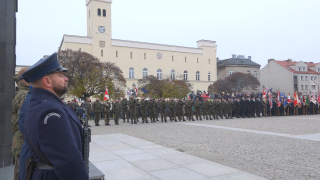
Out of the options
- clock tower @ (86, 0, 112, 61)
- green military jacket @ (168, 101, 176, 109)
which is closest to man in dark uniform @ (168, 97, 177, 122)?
green military jacket @ (168, 101, 176, 109)

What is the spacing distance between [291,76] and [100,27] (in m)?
46.5

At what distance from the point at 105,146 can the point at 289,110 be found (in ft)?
81.7

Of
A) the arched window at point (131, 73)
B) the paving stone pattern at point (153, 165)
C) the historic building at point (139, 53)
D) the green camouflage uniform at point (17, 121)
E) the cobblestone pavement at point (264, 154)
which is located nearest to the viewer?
the green camouflage uniform at point (17, 121)

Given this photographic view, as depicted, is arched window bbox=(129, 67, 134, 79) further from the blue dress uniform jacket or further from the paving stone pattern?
the blue dress uniform jacket

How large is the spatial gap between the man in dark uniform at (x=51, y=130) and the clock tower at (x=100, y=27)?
5337 centimetres

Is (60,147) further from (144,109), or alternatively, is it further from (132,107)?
(144,109)

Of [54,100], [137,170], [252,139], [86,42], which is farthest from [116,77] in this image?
[54,100]

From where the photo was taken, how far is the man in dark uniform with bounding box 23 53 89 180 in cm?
193

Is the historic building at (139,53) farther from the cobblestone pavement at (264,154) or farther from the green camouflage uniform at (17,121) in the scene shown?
the green camouflage uniform at (17,121)

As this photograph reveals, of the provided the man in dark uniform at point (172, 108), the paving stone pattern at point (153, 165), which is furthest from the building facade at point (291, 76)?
the paving stone pattern at point (153, 165)

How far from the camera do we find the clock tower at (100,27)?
54.5 metres

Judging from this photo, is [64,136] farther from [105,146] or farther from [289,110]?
[289,110]

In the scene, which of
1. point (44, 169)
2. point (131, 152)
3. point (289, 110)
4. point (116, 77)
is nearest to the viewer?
point (44, 169)

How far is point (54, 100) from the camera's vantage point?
2.20 metres
